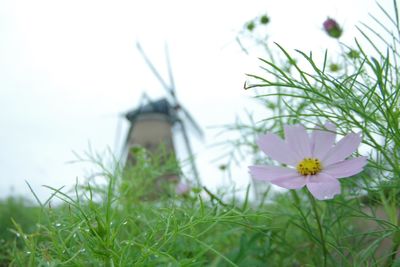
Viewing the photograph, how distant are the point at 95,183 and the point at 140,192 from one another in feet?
0.23

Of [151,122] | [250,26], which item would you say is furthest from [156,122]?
[250,26]

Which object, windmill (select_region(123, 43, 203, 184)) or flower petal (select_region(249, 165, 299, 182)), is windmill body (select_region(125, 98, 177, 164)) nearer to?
windmill (select_region(123, 43, 203, 184))

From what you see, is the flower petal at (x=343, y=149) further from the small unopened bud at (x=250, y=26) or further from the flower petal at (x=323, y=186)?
the small unopened bud at (x=250, y=26)

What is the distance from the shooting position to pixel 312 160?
1.38 feet

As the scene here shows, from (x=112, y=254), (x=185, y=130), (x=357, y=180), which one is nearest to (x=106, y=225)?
(x=112, y=254)

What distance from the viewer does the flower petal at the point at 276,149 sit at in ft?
1.42

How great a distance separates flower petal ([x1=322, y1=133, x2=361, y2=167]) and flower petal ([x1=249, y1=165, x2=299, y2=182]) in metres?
0.03

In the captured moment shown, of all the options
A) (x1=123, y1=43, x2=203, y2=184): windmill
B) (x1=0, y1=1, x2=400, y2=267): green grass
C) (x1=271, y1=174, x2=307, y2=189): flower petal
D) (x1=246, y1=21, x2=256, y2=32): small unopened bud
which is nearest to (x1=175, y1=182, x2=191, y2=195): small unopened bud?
(x1=0, y1=1, x2=400, y2=267): green grass

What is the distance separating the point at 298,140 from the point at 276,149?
0.02 metres

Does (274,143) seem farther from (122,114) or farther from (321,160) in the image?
(122,114)

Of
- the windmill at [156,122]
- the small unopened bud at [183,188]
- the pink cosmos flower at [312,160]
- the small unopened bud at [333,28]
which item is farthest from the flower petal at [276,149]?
the windmill at [156,122]

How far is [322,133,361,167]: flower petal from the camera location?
0.38 meters

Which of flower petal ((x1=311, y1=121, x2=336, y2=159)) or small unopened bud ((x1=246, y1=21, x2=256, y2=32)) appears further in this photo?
small unopened bud ((x1=246, y1=21, x2=256, y2=32))

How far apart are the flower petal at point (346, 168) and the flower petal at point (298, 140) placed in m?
0.03
